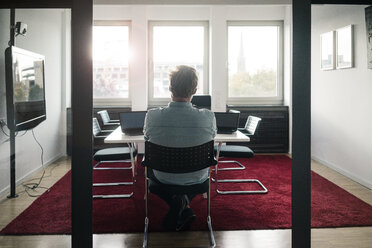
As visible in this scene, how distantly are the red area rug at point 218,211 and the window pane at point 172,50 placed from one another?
2.90 metres

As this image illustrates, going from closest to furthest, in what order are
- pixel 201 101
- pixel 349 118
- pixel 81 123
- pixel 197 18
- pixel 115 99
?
pixel 81 123, pixel 349 118, pixel 201 101, pixel 197 18, pixel 115 99

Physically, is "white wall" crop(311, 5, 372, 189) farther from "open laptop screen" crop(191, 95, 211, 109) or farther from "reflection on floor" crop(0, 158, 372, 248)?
"open laptop screen" crop(191, 95, 211, 109)

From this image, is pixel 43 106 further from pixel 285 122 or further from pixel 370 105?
pixel 285 122

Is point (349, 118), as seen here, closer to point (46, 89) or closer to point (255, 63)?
point (255, 63)

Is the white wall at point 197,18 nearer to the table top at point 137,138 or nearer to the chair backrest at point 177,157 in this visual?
the table top at point 137,138

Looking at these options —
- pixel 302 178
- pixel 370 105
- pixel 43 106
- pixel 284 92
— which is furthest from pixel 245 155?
pixel 284 92

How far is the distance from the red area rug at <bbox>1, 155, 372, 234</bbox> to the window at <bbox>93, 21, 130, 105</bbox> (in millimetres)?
2831

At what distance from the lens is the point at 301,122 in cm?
200

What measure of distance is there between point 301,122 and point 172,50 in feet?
16.1

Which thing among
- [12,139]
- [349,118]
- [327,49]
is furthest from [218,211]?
[12,139]

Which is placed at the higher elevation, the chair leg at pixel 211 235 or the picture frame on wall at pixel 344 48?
the picture frame on wall at pixel 344 48

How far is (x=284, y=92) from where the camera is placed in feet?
21.6

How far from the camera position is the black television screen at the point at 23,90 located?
3207 mm

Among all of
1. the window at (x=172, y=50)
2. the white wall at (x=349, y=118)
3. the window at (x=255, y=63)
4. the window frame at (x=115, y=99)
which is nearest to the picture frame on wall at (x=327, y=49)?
the white wall at (x=349, y=118)
